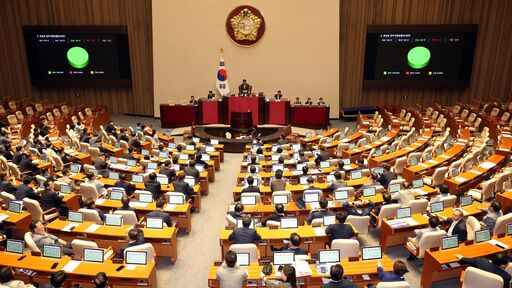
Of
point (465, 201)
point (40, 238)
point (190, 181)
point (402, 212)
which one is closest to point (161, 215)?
point (40, 238)

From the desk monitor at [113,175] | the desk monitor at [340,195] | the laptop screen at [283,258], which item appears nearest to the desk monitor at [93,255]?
the laptop screen at [283,258]

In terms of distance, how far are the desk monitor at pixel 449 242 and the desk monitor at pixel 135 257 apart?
527cm

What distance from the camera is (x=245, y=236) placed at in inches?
302

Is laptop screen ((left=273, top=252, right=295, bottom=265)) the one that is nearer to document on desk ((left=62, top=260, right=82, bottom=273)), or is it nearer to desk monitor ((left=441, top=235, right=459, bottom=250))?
desk monitor ((left=441, top=235, right=459, bottom=250))

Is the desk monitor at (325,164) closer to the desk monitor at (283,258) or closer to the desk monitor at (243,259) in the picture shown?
the desk monitor at (283,258)

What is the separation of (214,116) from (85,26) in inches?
358

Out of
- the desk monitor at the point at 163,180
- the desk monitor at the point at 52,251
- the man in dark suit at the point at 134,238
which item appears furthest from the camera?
the desk monitor at the point at 163,180

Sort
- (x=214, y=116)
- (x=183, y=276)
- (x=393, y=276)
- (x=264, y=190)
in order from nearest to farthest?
(x=393, y=276) < (x=183, y=276) < (x=264, y=190) < (x=214, y=116)

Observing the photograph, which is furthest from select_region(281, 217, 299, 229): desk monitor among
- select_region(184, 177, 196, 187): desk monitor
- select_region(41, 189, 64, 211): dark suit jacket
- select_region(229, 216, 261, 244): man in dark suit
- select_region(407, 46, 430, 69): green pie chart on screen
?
select_region(407, 46, 430, 69): green pie chart on screen

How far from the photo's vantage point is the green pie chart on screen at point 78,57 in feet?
76.5

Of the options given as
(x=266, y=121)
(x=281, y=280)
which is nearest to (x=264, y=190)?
(x=281, y=280)

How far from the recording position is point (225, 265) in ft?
21.0

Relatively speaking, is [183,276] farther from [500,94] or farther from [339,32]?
[500,94]

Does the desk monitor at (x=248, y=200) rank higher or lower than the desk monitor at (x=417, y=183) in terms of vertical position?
lower
